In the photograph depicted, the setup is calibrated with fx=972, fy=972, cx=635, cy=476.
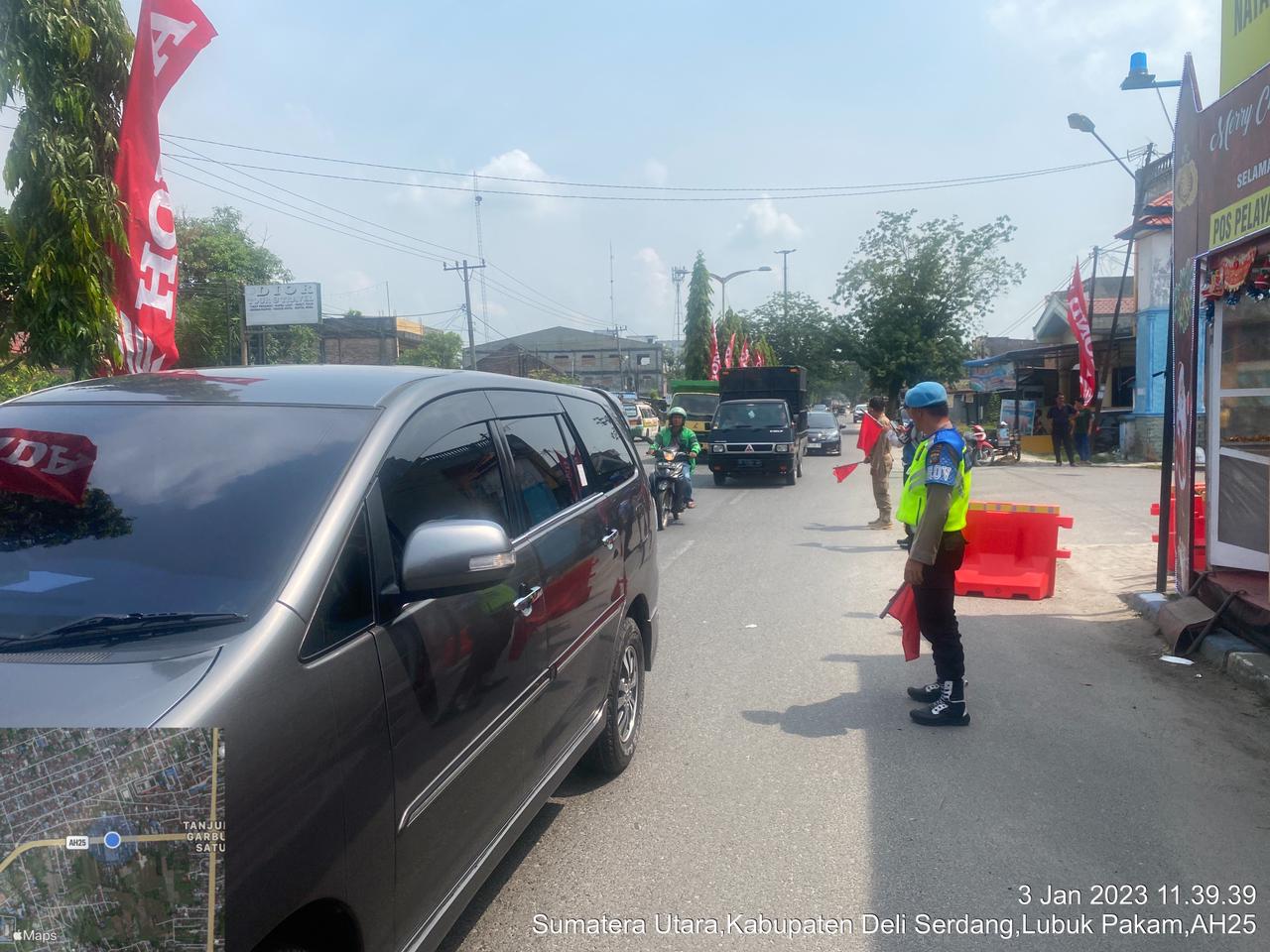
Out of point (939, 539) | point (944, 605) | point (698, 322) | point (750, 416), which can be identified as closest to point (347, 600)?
point (939, 539)

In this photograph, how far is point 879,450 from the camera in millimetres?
13367

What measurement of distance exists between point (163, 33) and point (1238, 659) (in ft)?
27.6

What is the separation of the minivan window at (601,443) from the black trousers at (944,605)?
1.73m

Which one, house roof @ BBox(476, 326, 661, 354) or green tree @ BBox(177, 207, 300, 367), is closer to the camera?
green tree @ BBox(177, 207, 300, 367)

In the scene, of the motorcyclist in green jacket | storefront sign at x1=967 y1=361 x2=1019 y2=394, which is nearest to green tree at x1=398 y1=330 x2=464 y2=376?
storefront sign at x1=967 y1=361 x2=1019 y2=394

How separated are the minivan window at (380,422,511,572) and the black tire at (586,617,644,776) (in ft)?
4.59

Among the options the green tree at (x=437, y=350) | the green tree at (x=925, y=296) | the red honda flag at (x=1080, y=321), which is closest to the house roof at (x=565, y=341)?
the green tree at (x=437, y=350)

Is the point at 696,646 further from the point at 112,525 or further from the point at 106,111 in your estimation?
the point at 106,111

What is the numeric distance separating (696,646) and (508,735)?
4.15 m

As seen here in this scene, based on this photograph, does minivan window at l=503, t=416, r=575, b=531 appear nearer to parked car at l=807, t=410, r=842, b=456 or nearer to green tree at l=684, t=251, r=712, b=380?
parked car at l=807, t=410, r=842, b=456

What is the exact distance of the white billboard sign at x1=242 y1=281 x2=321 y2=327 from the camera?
40.2 m

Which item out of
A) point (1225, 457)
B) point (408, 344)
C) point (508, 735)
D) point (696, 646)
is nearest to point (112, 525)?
point (508, 735)

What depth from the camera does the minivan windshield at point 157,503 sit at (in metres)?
2.25

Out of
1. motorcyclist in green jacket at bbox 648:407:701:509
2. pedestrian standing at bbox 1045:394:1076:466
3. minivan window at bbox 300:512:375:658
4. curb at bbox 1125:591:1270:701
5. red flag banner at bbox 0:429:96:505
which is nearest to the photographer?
minivan window at bbox 300:512:375:658
